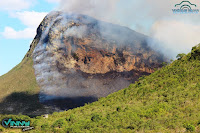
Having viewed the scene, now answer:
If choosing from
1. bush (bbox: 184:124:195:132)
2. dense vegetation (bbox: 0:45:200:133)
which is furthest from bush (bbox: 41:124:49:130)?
bush (bbox: 184:124:195:132)

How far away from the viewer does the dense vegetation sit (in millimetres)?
39594

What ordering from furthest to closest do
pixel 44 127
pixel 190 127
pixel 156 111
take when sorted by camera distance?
1. pixel 156 111
2. pixel 44 127
3. pixel 190 127

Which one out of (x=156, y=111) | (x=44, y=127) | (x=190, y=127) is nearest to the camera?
(x=190, y=127)

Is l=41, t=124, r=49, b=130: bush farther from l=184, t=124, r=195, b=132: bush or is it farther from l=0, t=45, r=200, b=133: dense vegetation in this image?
l=184, t=124, r=195, b=132: bush

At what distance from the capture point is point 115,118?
4603 cm

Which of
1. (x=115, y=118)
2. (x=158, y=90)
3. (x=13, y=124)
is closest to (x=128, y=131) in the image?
(x=115, y=118)

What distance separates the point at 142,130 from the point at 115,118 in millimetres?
8672

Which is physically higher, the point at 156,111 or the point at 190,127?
the point at 156,111

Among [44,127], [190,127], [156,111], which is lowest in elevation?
[190,127]

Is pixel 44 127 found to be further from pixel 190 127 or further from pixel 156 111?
pixel 190 127

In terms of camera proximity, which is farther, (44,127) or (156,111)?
(156,111)

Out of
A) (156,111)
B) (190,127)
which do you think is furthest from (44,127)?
(190,127)

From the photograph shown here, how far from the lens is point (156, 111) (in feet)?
155

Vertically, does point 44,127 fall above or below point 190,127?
above
